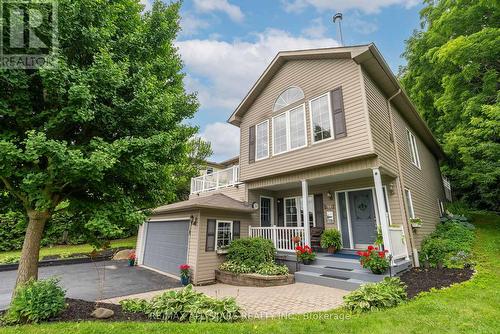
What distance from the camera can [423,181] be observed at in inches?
442

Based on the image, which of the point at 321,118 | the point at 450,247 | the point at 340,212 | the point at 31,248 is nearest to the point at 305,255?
the point at 340,212

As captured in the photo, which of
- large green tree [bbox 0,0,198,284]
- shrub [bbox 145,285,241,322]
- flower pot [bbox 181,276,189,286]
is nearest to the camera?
large green tree [bbox 0,0,198,284]

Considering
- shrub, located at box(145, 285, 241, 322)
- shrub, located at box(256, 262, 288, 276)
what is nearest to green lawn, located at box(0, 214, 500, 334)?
shrub, located at box(145, 285, 241, 322)

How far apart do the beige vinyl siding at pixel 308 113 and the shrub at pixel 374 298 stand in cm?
354

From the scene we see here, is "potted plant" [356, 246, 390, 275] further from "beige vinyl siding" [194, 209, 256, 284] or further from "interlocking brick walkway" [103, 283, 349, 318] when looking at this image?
"beige vinyl siding" [194, 209, 256, 284]

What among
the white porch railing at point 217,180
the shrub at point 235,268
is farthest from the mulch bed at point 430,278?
the white porch railing at point 217,180

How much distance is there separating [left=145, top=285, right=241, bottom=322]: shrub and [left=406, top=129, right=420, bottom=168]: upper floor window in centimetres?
995

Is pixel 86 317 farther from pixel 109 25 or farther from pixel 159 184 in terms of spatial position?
pixel 109 25

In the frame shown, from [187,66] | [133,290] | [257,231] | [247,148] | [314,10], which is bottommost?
[133,290]

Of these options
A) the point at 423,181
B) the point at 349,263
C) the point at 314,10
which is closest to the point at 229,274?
the point at 349,263

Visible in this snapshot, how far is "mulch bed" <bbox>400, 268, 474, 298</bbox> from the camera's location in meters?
5.58

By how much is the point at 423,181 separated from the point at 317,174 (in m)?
6.56

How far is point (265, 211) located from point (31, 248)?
8.05m

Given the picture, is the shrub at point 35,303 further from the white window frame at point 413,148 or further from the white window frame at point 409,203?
the white window frame at point 413,148
